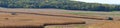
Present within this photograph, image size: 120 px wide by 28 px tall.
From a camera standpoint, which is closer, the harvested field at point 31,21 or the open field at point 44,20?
the harvested field at point 31,21

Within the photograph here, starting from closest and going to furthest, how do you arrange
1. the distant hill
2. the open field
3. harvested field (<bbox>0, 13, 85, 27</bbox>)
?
harvested field (<bbox>0, 13, 85, 27</bbox>) → the open field → the distant hill

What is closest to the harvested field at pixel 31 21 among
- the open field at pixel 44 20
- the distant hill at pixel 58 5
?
the open field at pixel 44 20

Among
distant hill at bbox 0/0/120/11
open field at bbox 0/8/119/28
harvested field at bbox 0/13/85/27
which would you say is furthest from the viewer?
distant hill at bbox 0/0/120/11

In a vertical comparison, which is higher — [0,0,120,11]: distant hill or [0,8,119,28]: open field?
[0,8,119,28]: open field

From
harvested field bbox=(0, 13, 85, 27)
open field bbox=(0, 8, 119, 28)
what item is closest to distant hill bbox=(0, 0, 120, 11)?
open field bbox=(0, 8, 119, 28)

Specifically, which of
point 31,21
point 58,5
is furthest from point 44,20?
point 58,5

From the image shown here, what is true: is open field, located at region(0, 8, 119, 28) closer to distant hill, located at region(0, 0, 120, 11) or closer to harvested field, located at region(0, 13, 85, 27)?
harvested field, located at region(0, 13, 85, 27)

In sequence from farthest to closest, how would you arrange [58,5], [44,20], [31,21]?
[58,5] < [44,20] < [31,21]

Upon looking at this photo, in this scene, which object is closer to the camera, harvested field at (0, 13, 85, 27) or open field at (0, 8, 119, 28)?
harvested field at (0, 13, 85, 27)

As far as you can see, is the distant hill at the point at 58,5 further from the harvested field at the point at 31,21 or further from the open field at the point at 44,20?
the harvested field at the point at 31,21

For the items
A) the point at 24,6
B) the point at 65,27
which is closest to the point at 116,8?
the point at 24,6

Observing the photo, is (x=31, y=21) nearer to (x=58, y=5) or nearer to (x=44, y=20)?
(x=44, y=20)

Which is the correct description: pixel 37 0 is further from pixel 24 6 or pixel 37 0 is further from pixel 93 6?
pixel 93 6
